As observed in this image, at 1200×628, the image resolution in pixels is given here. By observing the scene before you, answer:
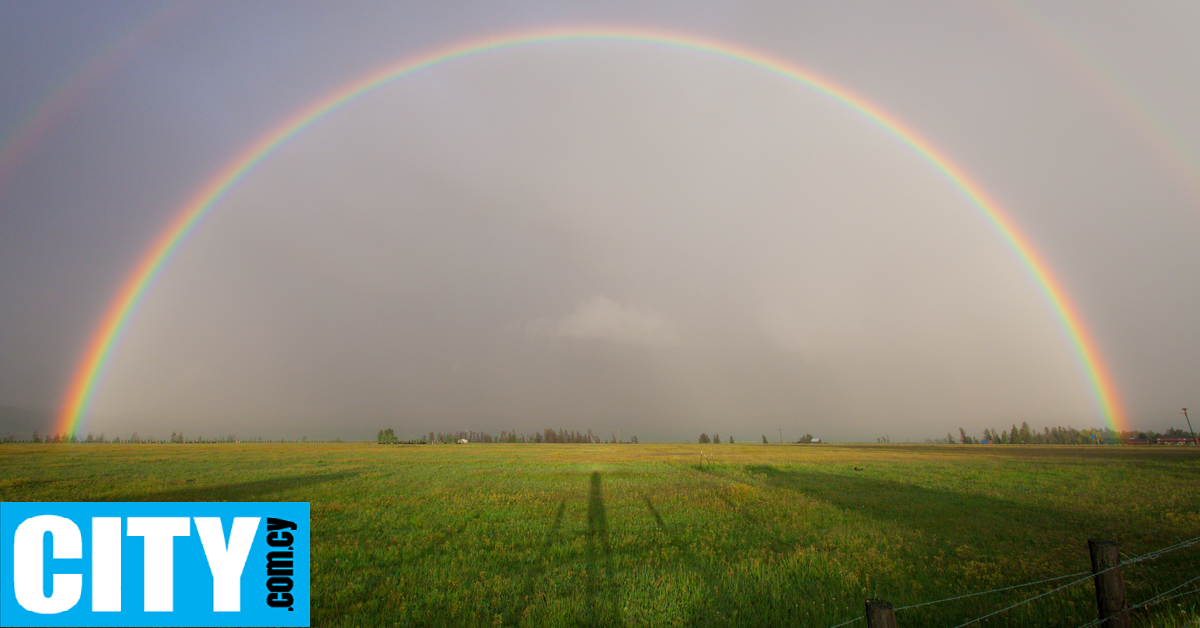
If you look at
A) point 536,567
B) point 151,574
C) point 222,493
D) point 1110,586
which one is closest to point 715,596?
point 536,567

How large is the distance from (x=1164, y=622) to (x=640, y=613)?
837 centimetres

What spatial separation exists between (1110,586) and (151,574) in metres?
18.0

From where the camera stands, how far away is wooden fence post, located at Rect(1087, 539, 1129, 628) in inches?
260

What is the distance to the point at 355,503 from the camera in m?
23.5

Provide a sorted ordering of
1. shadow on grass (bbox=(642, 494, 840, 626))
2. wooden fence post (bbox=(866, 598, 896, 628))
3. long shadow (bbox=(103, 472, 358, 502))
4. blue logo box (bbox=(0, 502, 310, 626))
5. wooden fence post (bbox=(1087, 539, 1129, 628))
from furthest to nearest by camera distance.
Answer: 1. long shadow (bbox=(103, 472, 358, 502))
2. blue logo box (bbox=(0, 502, 310, 626))
3. shadow on grass (bbox=(642, 494, 840, 626))
4. wooden fence post (bbox=(1087, 539, 1129, 628))
5. wooden fence post (bbox=(866, 598, 896, 628))

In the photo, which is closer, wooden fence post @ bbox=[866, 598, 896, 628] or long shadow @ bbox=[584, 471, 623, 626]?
wooden fence post @ bbox=[866, 598, 896, 628]

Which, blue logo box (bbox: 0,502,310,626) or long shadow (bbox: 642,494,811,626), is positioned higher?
blue logo box (bbox: 0,502,310,626)

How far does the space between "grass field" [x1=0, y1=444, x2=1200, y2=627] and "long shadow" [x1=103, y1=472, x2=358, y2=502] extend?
157 millimetres

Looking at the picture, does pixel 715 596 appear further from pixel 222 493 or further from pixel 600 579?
pixel 222 493

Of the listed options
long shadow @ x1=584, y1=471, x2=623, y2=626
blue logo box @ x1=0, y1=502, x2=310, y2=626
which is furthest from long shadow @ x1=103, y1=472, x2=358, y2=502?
long shadow @ x1=584, y1=471, x2=623, y2=626

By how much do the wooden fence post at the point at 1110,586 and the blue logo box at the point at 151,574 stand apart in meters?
12.4

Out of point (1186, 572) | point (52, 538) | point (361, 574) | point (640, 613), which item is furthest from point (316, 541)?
point (1186, 572)

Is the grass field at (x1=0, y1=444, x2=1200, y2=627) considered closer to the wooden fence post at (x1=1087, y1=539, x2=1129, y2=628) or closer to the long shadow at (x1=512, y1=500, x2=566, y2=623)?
the long shadow at (x1=512, y1=500, x2=566, y2=623)

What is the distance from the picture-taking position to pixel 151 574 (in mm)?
12188
